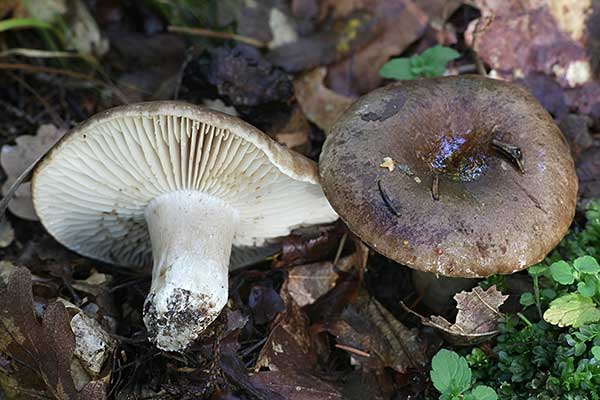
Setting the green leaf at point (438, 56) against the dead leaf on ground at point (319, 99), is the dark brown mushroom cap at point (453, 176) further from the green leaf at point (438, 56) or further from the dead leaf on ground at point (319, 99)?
the dead leaf on ground at point (319, 99)

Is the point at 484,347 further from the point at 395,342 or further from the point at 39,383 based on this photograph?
the point at 39,383

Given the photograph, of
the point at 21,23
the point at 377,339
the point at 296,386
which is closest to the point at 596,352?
the point at 377,339

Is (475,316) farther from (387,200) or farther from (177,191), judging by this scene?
(177,191)

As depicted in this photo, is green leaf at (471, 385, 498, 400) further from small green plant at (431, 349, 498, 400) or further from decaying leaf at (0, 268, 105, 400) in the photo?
decaying leaf at (0, 268, 105, 400)

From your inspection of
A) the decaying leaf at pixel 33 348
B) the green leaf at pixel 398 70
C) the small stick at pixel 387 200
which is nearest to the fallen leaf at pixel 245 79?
the green leaf at pixel 398 70

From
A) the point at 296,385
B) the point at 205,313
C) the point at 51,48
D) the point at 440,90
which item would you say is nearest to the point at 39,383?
the point at 205,313

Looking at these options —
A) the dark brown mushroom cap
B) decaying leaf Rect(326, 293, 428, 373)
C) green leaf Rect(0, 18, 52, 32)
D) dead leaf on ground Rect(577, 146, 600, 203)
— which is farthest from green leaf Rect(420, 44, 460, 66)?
green leaf Rect(0, 18, 52, 32)

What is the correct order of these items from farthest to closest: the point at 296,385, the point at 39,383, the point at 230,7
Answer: the point at 230,7 < the point at 296,385 < the point at 39,383

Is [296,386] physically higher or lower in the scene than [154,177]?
lower
